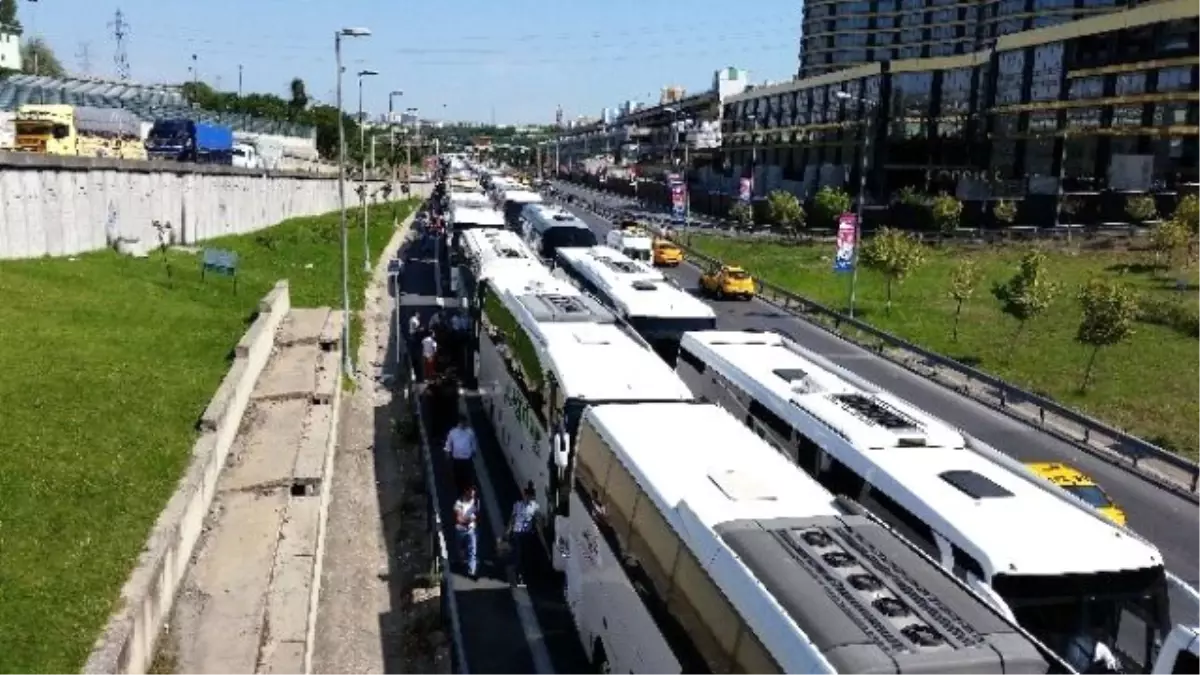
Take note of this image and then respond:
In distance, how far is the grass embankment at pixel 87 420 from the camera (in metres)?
10.7

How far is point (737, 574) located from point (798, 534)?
0.77 m

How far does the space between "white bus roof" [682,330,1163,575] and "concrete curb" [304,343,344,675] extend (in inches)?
286

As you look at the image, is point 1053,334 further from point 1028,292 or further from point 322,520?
point 322,520

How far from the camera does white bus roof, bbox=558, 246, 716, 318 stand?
76.2 ft

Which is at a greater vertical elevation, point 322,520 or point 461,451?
point 461,451

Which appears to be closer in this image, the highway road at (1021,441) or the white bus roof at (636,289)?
the highway road at (1021,441)

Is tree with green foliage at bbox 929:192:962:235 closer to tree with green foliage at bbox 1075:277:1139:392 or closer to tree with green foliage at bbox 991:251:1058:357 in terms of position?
tree with green foliage at bbox 991:251:1058:357

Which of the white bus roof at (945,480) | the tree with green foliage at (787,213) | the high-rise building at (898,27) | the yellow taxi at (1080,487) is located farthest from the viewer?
the high-rise building at (898,27)

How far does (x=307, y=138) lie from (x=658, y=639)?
106 m

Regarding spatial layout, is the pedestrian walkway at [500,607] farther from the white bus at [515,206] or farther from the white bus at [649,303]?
the white bus at [515,206]

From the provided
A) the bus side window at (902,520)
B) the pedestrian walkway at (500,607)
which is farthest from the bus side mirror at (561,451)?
the bus side window at (902,520)

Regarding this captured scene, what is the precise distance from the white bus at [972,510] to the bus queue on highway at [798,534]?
3 cm

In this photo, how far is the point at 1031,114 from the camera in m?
74.4

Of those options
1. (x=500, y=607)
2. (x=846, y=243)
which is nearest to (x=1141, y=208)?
(x=846, y=243)
